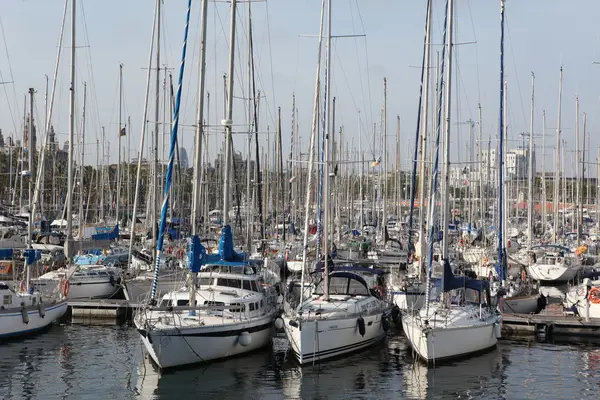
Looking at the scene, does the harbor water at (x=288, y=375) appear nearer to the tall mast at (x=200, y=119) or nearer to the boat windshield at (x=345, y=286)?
the boat windshield at (x=345, y=286)

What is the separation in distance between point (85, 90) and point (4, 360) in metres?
32.7

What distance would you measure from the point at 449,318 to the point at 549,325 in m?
6.85

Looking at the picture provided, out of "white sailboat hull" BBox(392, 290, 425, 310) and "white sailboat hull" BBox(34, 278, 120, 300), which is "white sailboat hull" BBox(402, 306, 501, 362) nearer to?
"white sailboat hull" BBox(392, 290, 425, 310)

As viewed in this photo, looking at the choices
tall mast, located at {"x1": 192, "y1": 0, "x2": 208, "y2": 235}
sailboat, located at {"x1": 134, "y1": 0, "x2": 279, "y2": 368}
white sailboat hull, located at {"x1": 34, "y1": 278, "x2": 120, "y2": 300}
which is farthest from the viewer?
white sailboat hull, located at {"x1": 34, "y1": 278, "x2": 120, "y2": 300}

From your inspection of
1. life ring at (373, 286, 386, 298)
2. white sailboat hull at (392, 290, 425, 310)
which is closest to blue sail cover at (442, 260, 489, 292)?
life ring at (373, 286, 386, 298)

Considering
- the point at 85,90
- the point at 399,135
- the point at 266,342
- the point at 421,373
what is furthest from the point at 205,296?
the point at 399,135

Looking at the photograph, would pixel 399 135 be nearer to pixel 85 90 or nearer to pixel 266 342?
pixel 85 90

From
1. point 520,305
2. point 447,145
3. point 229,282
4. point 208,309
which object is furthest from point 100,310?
point 520,305

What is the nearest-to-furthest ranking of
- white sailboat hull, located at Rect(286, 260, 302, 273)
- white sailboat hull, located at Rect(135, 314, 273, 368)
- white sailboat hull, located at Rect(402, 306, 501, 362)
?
white sailboat hull, located at Rect(135, 314, 273, 368) < white sailboat hull, located at Rect(402, 306, 501, 362) < white sailboat hull, located at Rect(286, 260, 302, 273)

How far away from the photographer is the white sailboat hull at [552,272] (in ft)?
167

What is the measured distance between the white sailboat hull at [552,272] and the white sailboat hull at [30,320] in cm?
3014

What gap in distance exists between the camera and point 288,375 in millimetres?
26375

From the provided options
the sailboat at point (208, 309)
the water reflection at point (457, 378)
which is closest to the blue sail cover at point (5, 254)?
the sailboat at point (208, 309)

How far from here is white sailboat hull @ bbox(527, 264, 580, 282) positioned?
2007 inches
